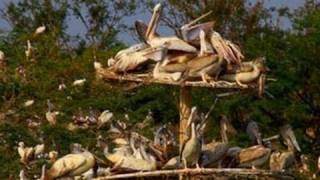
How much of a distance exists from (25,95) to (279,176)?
12.6 m

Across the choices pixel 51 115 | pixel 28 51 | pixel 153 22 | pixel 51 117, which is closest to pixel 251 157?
pixel 153 22

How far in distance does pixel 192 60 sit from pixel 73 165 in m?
1.00

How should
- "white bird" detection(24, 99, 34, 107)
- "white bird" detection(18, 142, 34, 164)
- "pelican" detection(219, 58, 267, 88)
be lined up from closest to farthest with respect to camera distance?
"pelican" detection(219, 58, 267, 88) < "white bird" detection(18, 142, 34, 164) < "white bird" detection(24, 99, 34, 107)

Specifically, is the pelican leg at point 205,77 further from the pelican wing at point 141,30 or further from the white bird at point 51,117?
the white bird at point 51,117

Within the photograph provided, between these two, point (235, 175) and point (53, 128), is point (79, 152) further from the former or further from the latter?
point (53, 128)

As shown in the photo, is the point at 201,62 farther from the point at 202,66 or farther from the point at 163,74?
the point at 163,74

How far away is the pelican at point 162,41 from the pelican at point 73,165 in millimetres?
829

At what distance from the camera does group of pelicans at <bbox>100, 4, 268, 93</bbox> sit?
23.2 feet

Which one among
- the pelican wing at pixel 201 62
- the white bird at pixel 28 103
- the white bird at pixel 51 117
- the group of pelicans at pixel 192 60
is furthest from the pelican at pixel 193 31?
the white bird at pixel 28 103

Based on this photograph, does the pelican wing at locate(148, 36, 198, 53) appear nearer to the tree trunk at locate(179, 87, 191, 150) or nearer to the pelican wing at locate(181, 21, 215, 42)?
the pelican wing at locate(181, 21, 215, 42)

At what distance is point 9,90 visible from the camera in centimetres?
1881

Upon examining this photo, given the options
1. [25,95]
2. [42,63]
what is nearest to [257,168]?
[25,95]

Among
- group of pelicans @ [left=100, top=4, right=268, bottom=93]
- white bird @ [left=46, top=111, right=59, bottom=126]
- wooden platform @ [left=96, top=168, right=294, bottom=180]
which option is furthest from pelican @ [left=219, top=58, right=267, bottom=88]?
white bird @ [left=46, top=111, right=59, bottom=126]

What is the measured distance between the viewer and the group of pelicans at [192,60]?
23.2ft
